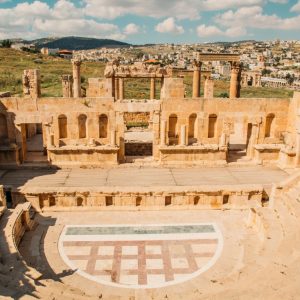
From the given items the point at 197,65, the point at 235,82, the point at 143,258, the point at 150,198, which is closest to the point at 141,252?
the point at 143,258

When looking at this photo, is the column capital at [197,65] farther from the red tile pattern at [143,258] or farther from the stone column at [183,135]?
the red tile pattern at [143,258]

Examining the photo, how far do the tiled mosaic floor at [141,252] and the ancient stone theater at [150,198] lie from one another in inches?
2.3

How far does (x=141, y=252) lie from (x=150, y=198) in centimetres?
362

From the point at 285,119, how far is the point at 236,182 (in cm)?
630

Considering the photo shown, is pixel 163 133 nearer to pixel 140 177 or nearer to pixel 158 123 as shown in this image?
pixel 158 123

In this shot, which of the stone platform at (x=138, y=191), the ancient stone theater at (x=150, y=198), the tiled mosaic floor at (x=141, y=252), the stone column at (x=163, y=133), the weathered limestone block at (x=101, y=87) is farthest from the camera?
the weathered limestone block at (x=101, y=87)

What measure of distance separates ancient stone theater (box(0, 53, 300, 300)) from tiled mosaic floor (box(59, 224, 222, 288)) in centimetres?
6

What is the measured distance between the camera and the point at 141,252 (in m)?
12.4

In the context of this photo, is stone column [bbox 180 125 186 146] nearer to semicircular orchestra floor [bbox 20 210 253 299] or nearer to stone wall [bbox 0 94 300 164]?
stone wall [bbox 0 94 300 164]

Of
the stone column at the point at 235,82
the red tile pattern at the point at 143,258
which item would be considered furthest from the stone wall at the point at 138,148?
the red tile pattern at the point at 143,258

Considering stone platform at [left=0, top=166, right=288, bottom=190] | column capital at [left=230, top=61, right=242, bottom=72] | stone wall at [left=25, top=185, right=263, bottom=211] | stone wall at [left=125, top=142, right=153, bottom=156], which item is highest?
column capital at [left=230, top=61, right=242, bottom=72]

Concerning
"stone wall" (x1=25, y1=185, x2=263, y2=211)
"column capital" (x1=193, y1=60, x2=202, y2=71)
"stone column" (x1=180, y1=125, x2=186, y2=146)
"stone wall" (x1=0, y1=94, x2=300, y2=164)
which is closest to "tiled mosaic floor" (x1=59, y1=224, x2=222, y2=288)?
"stone wall" (x1=25, y1=185, x2=263, y2=211)

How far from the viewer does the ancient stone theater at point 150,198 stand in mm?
10523

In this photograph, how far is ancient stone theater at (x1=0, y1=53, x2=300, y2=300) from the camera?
1052cm
